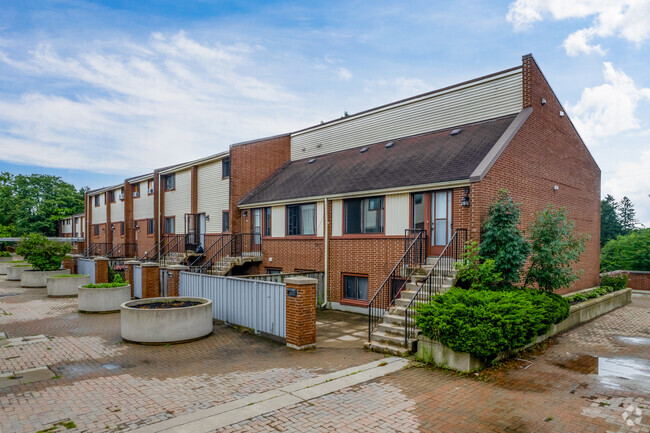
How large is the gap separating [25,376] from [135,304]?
12.2 ft

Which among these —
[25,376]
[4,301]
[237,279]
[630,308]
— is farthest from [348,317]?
[4,301]

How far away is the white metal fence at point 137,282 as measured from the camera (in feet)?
58.7

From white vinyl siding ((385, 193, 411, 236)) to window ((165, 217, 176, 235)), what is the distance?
17.0m

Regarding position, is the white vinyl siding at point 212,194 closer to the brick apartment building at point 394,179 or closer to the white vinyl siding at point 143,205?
the brick apartment building at point 394,179

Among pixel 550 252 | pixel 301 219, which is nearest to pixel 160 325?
pixel 301 219

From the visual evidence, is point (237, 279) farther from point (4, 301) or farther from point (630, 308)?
point (630, 308)

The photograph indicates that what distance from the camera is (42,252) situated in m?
21.9

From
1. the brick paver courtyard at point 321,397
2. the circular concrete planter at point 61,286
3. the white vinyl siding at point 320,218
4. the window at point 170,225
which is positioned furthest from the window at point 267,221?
the window at point 170,225

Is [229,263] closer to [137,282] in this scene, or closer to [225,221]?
[225,221]

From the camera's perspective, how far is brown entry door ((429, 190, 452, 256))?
40.6 ft

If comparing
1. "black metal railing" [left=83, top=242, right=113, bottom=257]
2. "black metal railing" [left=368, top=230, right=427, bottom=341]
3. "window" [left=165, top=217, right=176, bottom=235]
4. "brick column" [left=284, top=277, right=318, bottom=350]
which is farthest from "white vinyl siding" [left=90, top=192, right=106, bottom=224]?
"brick column" [left=284, top=277, right=318, bottom=350]

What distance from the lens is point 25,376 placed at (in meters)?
7.43

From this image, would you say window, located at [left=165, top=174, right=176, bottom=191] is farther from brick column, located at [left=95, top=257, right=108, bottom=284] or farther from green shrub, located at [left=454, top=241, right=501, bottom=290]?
green shrub, located at [left=454, top=241, right=501, bottom=290]

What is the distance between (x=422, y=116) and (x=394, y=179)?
4767 millimetres
